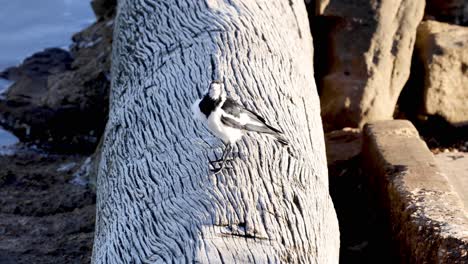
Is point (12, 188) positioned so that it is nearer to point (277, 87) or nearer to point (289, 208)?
point (277, 87)

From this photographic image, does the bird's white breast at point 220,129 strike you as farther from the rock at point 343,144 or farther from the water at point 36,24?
the water at point 36,24

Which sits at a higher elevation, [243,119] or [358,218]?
[243,119]

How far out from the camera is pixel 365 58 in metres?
5.17

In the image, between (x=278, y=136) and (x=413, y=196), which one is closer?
(x=278, y=136)

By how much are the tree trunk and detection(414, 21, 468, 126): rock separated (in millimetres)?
1304

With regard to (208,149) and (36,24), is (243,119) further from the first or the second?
(36,24)

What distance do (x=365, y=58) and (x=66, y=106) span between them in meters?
2.43

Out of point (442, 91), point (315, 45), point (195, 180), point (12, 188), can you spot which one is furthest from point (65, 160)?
point (195, 180)

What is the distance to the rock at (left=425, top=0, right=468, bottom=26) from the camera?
581 cm

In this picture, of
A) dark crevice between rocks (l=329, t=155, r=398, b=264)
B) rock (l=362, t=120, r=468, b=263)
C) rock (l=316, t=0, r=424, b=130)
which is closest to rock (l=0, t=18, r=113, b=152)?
rock (l=316, t=0, r=424, b=130)

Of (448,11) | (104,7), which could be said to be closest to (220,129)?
(448,11)

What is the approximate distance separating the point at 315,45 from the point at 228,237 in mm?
2885

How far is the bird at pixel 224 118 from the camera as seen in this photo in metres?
3.02

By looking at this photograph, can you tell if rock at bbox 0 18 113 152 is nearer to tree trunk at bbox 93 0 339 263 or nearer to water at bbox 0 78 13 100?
water at bbox 0 78 13 100
